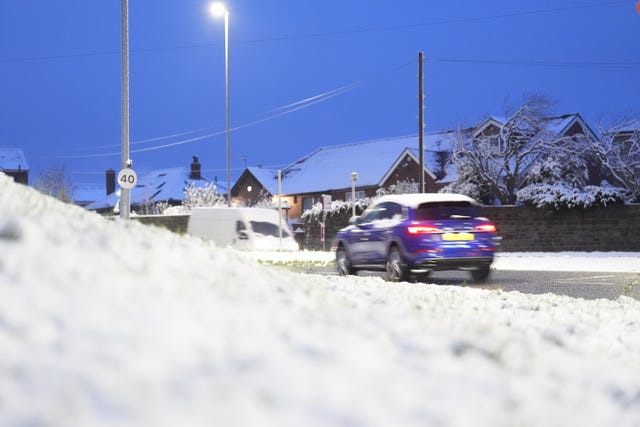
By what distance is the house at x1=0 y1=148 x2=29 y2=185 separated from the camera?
78.3m

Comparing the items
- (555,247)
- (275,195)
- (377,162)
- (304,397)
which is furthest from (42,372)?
(275,195)

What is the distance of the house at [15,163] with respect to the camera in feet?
257

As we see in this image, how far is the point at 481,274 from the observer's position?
14.9 metres

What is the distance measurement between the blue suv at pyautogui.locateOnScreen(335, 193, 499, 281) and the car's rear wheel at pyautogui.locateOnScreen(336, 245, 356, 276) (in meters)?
1.23

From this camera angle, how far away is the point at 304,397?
8.43 ft

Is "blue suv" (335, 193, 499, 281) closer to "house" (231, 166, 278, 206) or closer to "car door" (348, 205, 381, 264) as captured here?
"car door" (348, 205, 381, 264)

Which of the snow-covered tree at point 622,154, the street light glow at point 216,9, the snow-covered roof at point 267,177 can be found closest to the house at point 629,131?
the snow-covered tree at point 622,154

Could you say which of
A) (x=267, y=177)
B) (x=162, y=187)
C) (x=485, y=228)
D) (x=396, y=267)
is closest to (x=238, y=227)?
(x=396, y=267)

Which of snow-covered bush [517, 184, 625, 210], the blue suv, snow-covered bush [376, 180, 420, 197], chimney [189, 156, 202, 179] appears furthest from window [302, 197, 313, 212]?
the blue suv

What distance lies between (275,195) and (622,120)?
33.2 m

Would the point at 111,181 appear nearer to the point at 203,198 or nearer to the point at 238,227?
the point at 203,198

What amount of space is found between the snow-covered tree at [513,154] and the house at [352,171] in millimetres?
11296

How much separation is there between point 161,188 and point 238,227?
2553 inches

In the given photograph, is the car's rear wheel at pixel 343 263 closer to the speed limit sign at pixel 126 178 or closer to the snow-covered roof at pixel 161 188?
the speed limit sign at pixel 126 178
